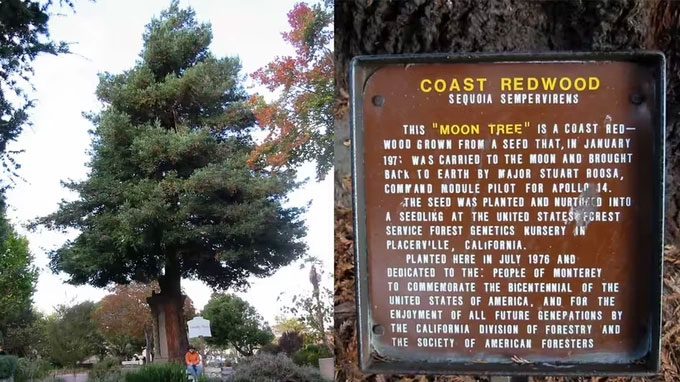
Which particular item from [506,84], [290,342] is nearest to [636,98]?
[506,84]

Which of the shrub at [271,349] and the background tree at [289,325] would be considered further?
the shrub at [271,349]

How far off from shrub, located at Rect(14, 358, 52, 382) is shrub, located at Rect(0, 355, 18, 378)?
0.20 metres

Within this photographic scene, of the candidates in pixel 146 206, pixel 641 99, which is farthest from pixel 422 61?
pixel 146 206

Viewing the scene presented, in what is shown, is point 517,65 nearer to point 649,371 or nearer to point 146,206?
point 649,371

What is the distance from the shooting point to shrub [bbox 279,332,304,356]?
1517cm

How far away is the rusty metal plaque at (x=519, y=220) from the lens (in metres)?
1.60

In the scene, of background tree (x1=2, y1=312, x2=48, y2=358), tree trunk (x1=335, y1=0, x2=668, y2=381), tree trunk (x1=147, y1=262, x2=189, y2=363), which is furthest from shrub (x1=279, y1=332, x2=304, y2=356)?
tree trunk (x1=335, y1=0, x2=668, y2=381)

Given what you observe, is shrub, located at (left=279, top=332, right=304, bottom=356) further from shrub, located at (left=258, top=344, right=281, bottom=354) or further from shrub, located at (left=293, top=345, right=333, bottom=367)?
shrub, located at (left=293, top=345, right=333, bottom=367)

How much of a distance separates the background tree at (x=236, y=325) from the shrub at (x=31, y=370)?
3.83 meters

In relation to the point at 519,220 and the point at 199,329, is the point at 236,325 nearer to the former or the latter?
the point at 199,329

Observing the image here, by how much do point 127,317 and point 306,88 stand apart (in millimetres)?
10850

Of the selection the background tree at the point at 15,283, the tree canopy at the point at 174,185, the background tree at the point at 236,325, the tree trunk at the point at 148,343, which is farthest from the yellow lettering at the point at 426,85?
the tree trunk at the point at 148,343

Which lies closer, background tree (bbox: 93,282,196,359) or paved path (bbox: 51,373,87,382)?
paved path (bbox: 51,373,87,382)

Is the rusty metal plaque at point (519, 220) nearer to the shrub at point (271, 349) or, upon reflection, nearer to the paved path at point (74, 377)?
the shrub at point (271, 349)
